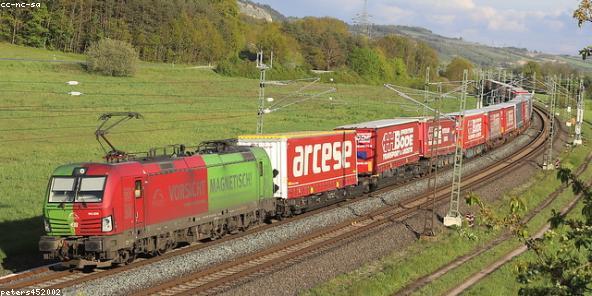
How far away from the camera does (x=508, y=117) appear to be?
71.1 meters

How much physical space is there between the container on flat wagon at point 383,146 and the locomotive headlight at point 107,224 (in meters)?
19.8

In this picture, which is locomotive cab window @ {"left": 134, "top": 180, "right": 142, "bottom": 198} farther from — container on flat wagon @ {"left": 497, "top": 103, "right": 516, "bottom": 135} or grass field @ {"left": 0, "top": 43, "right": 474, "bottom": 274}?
container on flat wagon @ {"left": 497, "top": 103, "right": 516, "bottom": 135}

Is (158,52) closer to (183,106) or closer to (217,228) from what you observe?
(183,106)

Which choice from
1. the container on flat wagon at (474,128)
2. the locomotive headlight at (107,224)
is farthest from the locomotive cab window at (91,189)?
the container on flat wagon at (474,128)

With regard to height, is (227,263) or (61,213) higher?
(61,213)

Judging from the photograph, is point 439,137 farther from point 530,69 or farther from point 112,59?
point 530,69

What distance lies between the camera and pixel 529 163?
2254 inches

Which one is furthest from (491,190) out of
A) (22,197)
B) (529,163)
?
(22,197)

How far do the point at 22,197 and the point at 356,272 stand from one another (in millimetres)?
18534

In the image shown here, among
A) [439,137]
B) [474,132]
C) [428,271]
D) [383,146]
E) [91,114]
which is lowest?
[428,271]

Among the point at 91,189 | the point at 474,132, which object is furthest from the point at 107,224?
the point at 474,132

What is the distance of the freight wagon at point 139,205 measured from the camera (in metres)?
20.9

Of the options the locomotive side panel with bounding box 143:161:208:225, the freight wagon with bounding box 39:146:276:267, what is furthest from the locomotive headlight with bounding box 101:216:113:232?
the locomotive side panel with bounding box 143:161:208:225

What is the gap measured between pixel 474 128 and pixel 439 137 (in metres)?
10.0
